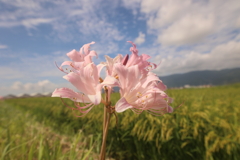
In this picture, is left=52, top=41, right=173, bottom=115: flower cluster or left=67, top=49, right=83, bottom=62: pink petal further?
left=67, top=49, right=83, bottom=62: pink petal

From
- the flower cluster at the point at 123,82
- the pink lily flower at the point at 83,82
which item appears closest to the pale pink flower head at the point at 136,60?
the flower cluster at the point at 123,82

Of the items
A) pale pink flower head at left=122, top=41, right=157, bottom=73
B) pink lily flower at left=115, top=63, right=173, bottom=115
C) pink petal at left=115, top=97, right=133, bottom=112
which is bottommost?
pink petal at left=115, top=97, right=133, bottom=112

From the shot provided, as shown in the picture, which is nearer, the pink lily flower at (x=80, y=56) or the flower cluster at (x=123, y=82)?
the flower cluster at (x=123, y=82)

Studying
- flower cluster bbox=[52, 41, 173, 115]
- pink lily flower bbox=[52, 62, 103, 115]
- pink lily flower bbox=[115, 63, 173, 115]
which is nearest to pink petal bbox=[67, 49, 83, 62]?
flower cluster bbox=[52, 41, 173, 115]

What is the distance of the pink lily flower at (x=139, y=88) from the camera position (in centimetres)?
76

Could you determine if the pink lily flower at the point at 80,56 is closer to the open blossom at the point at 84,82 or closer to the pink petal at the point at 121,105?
the open blossom at the point at 84,82

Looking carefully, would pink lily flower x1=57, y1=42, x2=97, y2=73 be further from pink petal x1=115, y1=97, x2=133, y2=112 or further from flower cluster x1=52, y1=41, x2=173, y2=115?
pink petal x1=115, y1=97, x2=133, y2=112

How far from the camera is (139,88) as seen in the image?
2.64 ft

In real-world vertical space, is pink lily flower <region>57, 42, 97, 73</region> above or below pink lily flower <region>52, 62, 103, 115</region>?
above

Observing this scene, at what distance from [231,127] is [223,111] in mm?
522

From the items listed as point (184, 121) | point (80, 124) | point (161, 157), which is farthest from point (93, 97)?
point (80, 124)

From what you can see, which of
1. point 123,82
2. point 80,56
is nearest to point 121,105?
point 123,82

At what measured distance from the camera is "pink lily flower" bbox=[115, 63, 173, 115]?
29.8 inches

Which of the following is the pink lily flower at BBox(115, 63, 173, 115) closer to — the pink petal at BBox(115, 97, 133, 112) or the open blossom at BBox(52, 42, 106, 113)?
the pink petal at BBox(115, 97, 133, 112)
